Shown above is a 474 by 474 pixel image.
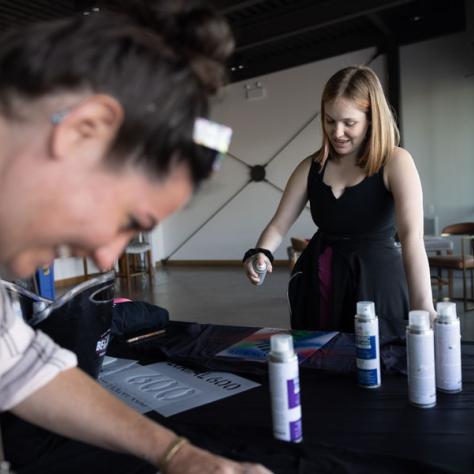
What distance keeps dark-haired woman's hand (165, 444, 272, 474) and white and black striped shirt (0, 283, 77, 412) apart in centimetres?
21

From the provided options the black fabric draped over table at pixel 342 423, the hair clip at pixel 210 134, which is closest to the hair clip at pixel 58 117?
the hair clip at pixel 210 134

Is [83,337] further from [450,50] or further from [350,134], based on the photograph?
[450,50]

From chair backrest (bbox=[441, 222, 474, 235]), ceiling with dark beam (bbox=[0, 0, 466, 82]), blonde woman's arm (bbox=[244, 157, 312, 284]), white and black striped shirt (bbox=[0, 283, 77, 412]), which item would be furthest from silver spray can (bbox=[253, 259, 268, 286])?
chair backrest (bbox=[441, 222, 474, 235])

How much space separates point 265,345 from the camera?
3.99 feet

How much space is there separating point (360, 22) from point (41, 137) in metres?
6.99

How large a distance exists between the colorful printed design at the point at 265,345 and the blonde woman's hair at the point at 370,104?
0.49 meters

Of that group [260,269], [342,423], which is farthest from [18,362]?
[260,269]

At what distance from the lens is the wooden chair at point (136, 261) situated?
720 centimetres

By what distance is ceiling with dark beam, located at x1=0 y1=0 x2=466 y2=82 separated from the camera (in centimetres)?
547

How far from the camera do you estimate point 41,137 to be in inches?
18.6

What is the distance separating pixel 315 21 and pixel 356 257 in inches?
199

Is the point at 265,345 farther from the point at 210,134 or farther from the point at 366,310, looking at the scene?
the point at 210,134

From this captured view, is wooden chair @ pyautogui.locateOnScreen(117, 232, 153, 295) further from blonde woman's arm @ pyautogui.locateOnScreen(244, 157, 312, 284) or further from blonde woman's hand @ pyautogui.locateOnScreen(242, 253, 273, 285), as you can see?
blonde woman's hand @ pyautogui.locateOnScreen(242, 253, 273, 285)

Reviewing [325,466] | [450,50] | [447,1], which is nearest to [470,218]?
[450,50]
